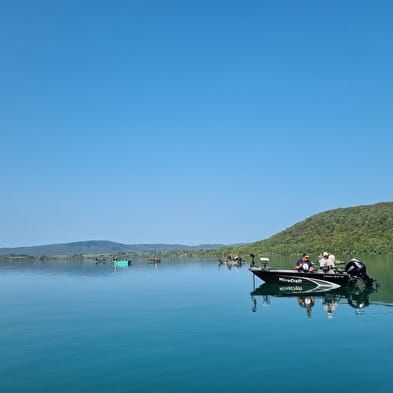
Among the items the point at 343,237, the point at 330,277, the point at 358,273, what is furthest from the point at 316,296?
the point at 343,237

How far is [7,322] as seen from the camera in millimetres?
33156

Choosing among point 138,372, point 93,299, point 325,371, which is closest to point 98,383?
point 138,372

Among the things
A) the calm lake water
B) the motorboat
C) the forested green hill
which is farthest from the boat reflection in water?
the forested green hill

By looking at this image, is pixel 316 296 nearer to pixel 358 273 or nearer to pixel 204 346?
pixel 358 273

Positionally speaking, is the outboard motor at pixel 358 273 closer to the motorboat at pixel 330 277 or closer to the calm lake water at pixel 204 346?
the motorboat at pixel 330 277

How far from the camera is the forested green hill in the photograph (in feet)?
454

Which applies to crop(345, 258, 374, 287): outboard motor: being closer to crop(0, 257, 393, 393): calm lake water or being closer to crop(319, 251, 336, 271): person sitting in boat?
crop(319, 251, 336, 271): person sitting in boat

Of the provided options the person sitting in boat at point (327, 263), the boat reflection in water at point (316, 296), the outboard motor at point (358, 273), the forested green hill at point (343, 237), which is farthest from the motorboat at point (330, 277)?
the forested green hill at point (343, 237)

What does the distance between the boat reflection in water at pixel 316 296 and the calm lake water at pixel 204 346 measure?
17 cm

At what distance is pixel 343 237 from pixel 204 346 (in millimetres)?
141395

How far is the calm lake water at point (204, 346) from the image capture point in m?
16.8

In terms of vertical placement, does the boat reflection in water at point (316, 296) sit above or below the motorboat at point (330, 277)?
below

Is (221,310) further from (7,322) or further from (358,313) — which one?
(7,322)

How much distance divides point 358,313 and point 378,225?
141m
